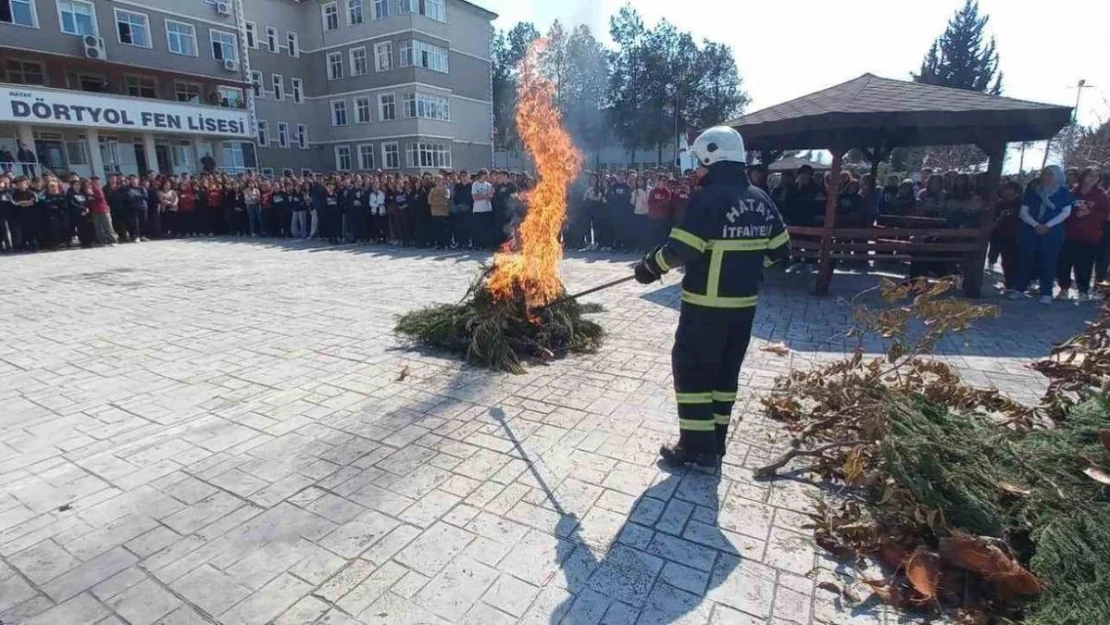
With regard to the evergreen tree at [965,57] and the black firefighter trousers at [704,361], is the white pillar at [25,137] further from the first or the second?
the evergreen tree at [965,57]

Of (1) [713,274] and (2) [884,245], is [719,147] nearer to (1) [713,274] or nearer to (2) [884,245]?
(1) [713,274]

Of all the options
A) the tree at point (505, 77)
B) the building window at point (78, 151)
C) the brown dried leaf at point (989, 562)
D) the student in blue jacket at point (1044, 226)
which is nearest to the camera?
the brown dried leaf at point (989, 562)

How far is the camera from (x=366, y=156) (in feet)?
133

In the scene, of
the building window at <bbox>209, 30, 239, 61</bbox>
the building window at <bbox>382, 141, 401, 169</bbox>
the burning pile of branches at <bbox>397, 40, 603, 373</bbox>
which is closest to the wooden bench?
the burning pile of branches at <bbox>397, 40, 603, 373</bbox>

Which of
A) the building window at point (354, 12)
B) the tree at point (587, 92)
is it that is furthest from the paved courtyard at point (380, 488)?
the building window at point (354, 12)

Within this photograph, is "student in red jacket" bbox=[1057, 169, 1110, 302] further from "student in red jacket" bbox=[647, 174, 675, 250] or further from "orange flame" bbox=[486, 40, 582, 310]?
"orange flame" bbox=[486, 40, 582, 310]

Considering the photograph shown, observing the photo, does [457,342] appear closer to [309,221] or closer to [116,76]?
[309,221]

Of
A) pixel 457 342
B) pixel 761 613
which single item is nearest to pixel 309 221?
pixel 457 342

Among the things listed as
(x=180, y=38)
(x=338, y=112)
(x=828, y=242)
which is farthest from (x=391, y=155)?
(x=828, y=242)

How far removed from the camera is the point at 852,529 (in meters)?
3.06

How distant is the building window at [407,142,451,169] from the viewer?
38.3m

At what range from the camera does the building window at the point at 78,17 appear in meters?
27.9

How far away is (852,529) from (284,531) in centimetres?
311

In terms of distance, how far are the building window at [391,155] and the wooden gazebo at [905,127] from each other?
32.6 metres
